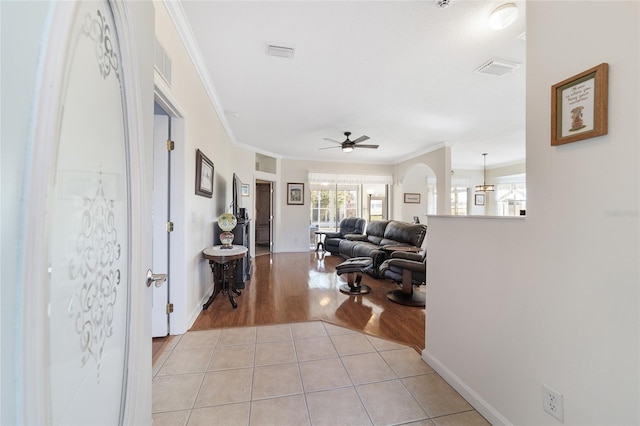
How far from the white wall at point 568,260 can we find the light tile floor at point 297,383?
352mm

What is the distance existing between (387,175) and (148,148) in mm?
7298

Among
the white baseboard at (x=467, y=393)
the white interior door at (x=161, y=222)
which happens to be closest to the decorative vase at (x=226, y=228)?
the white interior door at (x=161, y=222)

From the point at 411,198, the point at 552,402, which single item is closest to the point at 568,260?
the point at 552,402

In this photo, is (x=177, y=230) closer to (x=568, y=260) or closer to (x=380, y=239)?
(x=568, y=260)

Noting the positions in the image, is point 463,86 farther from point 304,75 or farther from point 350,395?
point 350,395

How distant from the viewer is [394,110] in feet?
12.8

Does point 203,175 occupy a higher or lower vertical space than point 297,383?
higher

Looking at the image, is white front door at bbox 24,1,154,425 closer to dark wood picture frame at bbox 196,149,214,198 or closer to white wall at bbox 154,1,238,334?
white wall at bbox 154,1,238,334

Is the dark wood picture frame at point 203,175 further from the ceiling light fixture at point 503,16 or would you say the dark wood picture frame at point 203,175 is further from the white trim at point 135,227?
the ceiling light fixture at point 503,16

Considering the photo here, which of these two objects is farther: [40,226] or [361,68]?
[361,68]

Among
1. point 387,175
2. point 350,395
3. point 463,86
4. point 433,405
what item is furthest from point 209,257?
point 387,175

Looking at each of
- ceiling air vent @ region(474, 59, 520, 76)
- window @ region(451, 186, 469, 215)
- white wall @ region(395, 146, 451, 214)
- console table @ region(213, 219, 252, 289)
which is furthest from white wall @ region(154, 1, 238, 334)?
window @ region(451, 186, 469, 215)

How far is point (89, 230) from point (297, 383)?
159cm

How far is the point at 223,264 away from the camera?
303cm
